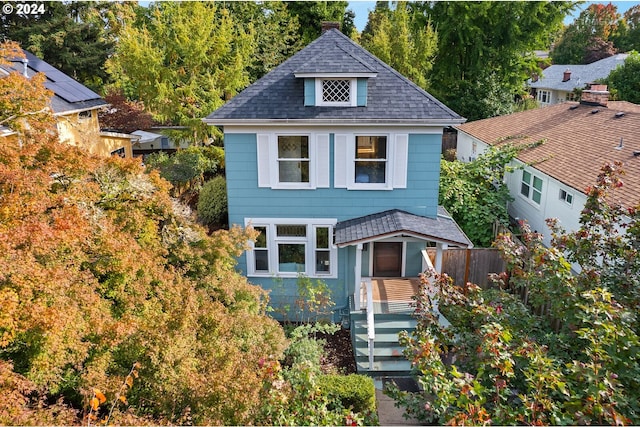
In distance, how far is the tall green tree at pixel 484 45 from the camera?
31391 mm

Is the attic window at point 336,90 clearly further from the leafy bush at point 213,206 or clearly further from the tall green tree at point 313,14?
the tall green tree at point 313,14

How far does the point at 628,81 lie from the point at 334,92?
33.6 metres

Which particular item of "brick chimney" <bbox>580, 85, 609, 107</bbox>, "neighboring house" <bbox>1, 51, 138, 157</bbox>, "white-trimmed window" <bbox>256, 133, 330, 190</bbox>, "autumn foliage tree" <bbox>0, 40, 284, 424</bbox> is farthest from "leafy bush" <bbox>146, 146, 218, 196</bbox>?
"brick chimney" <bbox>580, 85, 609, 107</bbox>

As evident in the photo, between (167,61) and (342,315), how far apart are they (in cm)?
1474

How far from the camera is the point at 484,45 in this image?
32875 mm

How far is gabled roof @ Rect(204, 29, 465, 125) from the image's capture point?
39.9 ft

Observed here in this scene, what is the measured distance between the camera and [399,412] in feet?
32.4

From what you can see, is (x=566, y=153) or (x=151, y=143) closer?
(x=566, y=153)

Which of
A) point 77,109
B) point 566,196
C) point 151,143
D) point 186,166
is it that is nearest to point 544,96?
point 566,196

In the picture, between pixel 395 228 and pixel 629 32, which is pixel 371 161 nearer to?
pixel 395 228

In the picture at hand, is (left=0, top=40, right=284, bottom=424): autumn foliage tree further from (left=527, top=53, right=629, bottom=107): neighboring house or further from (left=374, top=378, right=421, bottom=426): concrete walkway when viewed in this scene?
(left=527, top=53, right=629, bottom=107): neighboring house

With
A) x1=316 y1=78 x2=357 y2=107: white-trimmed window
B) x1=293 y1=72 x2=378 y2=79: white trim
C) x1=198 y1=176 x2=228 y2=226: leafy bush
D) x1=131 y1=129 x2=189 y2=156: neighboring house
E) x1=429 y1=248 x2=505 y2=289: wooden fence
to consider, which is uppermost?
x1=293 y1=72 x2=378 y2=79: white trim

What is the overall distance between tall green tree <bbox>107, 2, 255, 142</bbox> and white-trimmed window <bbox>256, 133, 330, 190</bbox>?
8677 mm

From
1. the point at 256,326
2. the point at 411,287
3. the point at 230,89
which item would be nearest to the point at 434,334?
the point at 256,326
